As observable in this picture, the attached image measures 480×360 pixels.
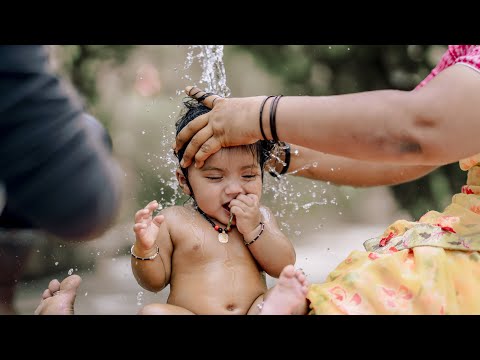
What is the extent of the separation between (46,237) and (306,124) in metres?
1.89

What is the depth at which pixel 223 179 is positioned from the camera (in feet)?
6.77

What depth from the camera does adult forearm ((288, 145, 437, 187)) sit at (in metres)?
2.36

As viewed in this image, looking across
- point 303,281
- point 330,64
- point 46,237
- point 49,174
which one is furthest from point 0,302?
point 330,64

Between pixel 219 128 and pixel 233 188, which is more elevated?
pixel 219 128

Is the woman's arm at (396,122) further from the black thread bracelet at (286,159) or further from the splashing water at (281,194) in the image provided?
the splashing water at (281,194)

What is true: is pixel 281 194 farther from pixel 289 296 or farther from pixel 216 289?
pixel 289 296

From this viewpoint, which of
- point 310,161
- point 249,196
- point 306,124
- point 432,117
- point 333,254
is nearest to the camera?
point 432,117

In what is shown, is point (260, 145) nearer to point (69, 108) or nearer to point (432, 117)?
point (432, 117)

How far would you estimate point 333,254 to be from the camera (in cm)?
376

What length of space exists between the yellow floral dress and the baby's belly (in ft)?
1.10

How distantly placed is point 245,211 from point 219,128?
330 mm

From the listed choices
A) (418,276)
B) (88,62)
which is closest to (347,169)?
(418,276)

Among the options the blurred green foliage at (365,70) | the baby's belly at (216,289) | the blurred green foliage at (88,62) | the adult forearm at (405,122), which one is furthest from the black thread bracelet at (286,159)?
the blurred green foliage at (365,70)

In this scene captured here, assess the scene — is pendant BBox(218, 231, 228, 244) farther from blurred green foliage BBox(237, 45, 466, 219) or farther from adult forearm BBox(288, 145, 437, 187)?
blurred green foliage BBox(237, 45, 466, 219)
